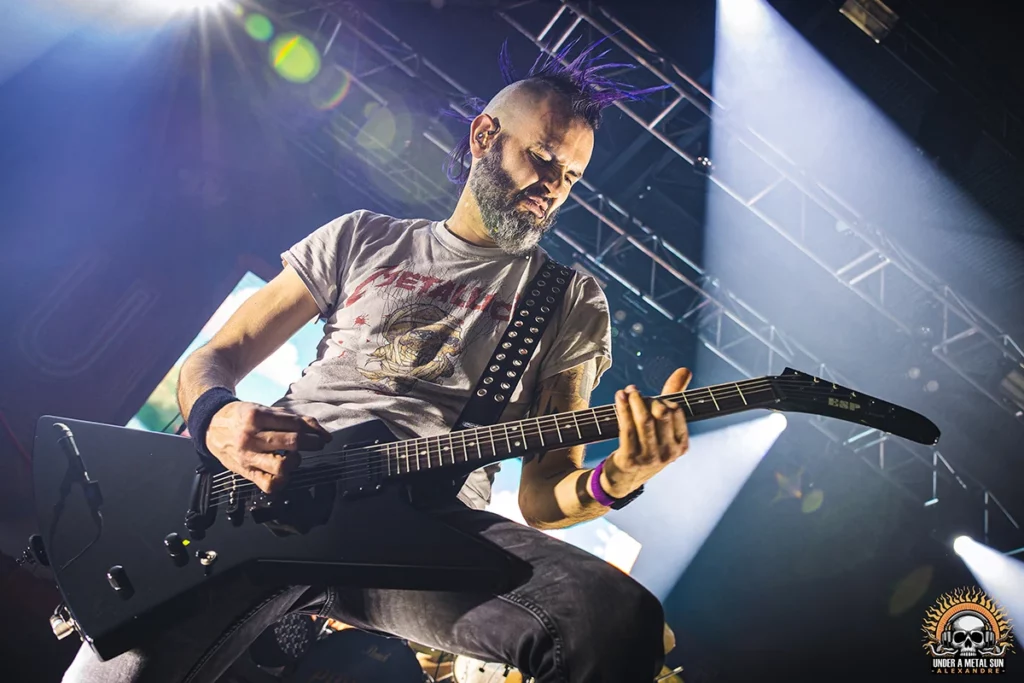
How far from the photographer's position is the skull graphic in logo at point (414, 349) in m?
1.96

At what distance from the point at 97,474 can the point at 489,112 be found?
7.13ft

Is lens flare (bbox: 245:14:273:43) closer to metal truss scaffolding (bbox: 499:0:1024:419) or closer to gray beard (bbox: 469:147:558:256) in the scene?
metal truss scaffolding (bbox: 499:0:1024:419)

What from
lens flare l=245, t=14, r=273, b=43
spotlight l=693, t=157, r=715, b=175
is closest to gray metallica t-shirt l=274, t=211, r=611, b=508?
spotlight l=693, t=157, r=715, b=175

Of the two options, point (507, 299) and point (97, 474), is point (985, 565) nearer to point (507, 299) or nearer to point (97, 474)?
point (507, 299)

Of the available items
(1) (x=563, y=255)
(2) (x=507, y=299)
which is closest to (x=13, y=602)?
(2) (x=507, y=299)

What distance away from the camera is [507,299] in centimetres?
226

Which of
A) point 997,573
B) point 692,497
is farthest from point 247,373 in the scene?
point 997,573

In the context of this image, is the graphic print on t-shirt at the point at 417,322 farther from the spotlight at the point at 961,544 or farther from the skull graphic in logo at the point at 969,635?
the spotlight at the point at 961,544

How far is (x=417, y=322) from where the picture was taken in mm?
2102

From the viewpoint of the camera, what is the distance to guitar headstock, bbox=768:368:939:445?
5.80 feet

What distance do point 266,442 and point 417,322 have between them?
68 cm

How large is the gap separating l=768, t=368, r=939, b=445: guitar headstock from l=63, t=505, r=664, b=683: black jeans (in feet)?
2.85

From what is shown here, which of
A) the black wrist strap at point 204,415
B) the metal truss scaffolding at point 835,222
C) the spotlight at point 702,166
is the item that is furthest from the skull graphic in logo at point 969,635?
the black wrist strap at point 204,415

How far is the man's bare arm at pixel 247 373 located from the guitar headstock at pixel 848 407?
4.53ft
